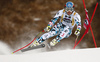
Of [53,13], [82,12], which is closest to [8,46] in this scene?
[53,13]

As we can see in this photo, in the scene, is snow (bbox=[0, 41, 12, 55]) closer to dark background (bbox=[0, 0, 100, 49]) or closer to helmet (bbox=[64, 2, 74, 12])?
dark background (bbox=[0, 0, 100, 49])

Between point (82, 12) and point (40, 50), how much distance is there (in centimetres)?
63

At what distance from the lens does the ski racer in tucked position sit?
1.50 metres

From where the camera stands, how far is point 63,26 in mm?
1547

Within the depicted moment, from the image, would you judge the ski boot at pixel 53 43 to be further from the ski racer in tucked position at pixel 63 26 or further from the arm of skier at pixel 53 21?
the arm of skier at pixel 53 21

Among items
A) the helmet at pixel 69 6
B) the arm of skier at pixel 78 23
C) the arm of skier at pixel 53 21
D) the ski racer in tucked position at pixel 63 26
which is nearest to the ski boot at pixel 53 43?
the ski racer in tucked position at pixel 63 26

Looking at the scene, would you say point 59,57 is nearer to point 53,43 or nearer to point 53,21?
point 53,43

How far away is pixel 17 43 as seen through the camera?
5.20 feet

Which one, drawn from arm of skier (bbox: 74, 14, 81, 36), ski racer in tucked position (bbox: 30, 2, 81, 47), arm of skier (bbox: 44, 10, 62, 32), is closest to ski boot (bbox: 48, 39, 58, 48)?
ski racer in tucked position (bbox: 30, 2, 81, 47)

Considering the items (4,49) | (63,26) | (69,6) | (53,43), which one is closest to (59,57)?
(53,43)

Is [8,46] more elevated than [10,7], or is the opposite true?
[10,7]

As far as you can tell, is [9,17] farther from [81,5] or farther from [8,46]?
[81,5]

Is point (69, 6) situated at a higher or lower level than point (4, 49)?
higher

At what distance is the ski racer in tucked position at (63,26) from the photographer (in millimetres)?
1498
